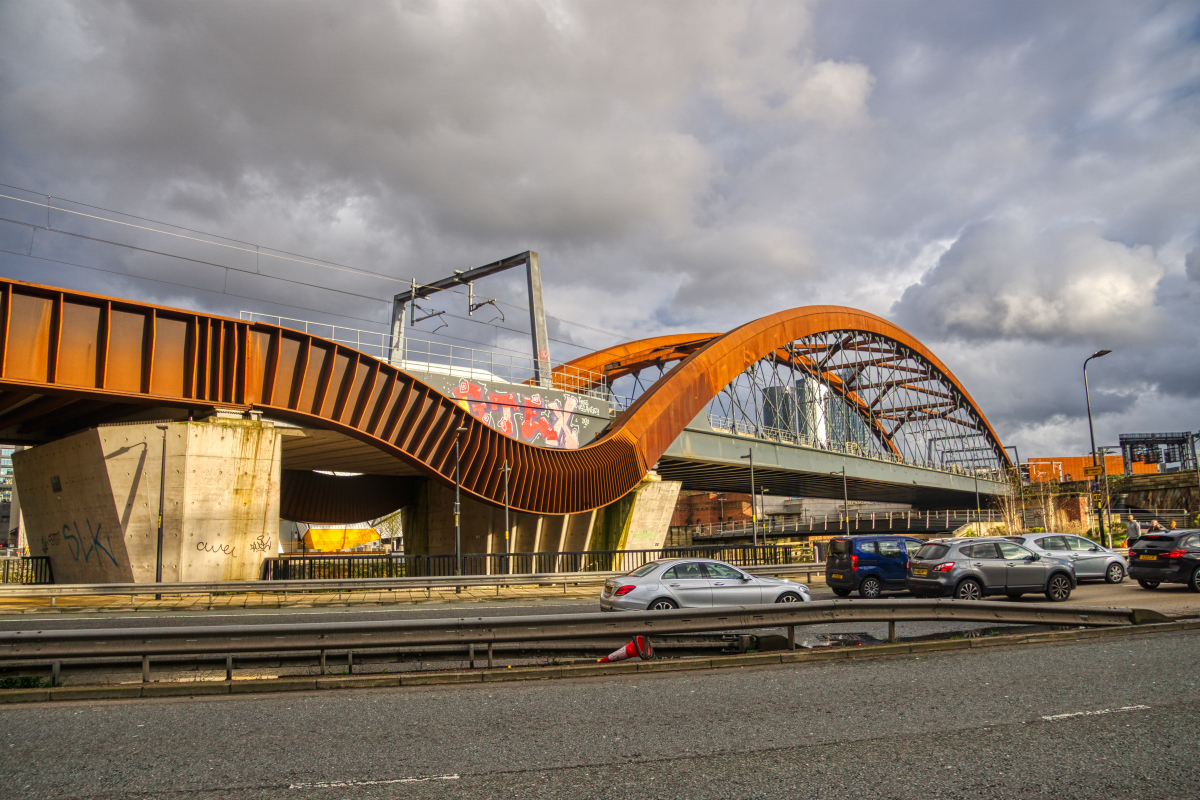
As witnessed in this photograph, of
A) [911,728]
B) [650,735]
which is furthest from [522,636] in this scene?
[911,728]

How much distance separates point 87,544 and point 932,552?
930 inches

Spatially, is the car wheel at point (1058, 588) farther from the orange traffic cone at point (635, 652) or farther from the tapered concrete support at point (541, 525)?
the tapered concrete support at point (541, 525)

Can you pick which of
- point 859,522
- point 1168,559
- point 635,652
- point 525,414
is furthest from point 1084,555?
point 859,522

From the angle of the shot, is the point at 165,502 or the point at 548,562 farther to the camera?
the point at 548,562

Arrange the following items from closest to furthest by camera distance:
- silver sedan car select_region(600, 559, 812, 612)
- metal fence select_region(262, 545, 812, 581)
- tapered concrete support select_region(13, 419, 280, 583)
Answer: silver sedan car select_region(600, 559, 812, 612)
tapered concrete support select_region(13, 419, 280, 583)
metal fence select_region(262, 545, 812, 581)

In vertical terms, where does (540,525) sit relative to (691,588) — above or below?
above

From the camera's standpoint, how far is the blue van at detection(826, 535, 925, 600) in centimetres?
1880

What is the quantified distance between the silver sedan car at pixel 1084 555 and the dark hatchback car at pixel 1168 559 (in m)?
0.73

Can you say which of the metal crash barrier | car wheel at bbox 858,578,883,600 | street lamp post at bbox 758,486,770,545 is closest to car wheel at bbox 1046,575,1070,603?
car wheel at bbox 858,578,883,600

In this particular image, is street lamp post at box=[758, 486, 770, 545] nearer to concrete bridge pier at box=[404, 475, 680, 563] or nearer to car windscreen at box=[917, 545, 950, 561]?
concrete bridge pier at box=[404, 475, 680, 563]

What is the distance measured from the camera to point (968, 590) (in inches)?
616

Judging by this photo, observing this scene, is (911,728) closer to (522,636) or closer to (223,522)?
(522,636)

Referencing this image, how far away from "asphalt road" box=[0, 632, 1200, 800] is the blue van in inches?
388

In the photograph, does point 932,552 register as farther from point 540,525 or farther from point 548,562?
point 548,562
